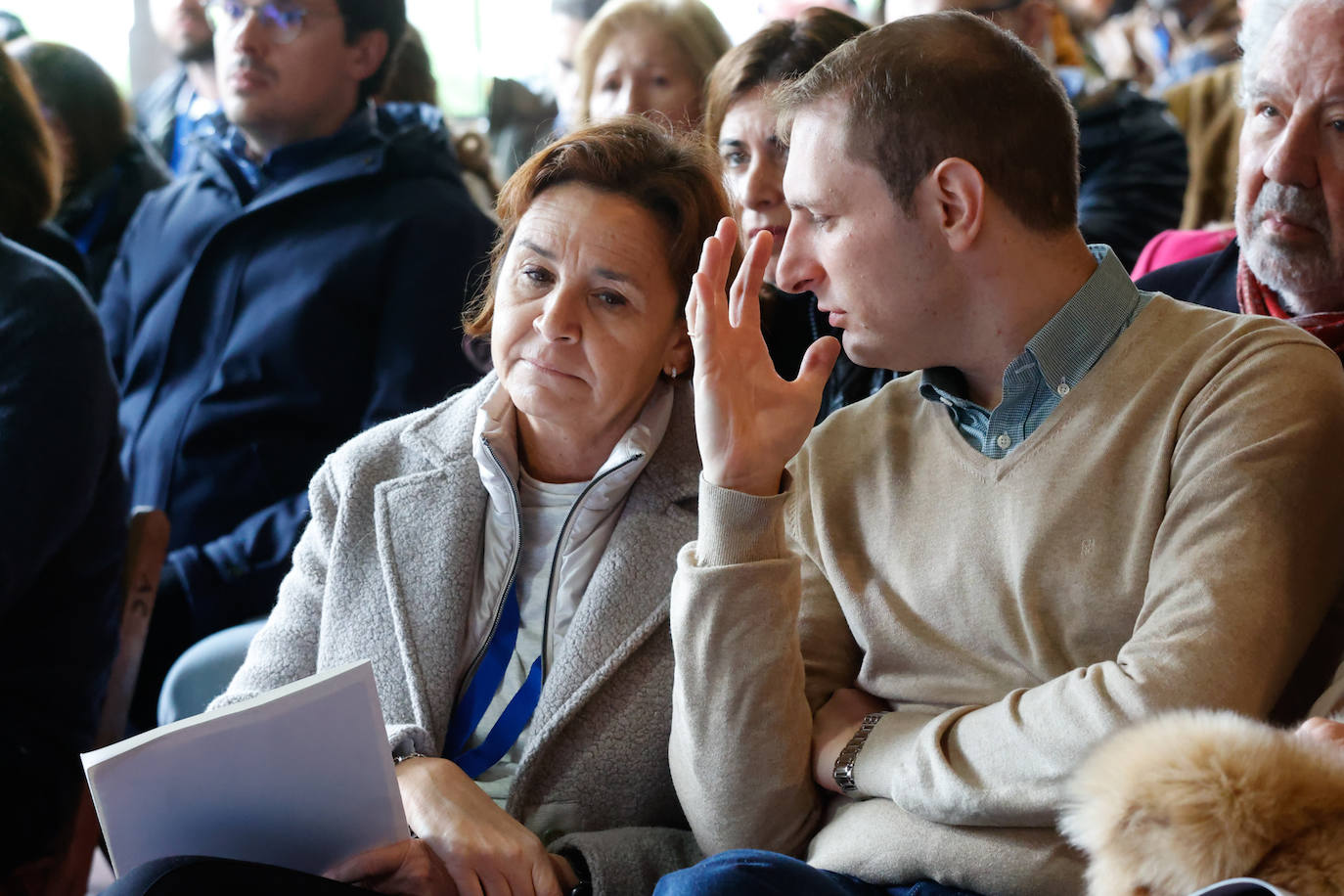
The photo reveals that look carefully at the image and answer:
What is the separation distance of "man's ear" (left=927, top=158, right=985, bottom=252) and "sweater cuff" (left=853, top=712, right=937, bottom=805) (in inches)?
18.2

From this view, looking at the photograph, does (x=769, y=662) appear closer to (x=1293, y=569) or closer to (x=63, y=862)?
(x=1293, y=569)

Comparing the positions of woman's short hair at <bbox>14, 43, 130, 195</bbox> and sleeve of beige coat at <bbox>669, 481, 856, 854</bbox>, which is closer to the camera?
sleeve of beige coat at <bbox>669, 481, 856, 854</bbox>

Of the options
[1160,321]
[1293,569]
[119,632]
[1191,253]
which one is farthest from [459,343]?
[1293,569]

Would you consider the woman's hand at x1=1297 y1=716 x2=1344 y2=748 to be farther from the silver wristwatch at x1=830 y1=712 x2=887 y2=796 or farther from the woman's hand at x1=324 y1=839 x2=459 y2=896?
the woman's hand at x1=324 y1=839 x2=459 y2=896

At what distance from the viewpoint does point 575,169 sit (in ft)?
5.48

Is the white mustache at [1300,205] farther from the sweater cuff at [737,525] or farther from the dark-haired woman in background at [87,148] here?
the dark-haired woman in background at [87,148]

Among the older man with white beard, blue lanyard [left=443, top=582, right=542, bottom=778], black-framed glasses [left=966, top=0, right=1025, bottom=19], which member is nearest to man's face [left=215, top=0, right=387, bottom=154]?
black-framed glasses [left=966, top=0, right=1025, bottom=19]

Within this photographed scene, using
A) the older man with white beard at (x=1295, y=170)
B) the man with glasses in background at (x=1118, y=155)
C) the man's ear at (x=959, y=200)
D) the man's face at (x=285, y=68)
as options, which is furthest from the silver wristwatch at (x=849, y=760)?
the man's face at (x=285, y=68)

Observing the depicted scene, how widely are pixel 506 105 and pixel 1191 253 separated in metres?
2.51

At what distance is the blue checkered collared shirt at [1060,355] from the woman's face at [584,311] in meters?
0.47

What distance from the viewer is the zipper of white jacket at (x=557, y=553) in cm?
160

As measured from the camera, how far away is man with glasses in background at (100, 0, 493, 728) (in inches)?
95.5

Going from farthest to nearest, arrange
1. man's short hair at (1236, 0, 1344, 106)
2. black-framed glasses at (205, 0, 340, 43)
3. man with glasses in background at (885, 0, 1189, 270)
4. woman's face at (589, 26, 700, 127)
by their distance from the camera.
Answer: black-framed glasses at (205, 0, 340, 43), woman's face at (589, 26, 700, 127), man with glasses in background at (885, 0, 1189, 270), man's short hair at (1236, 0, 1344, 106)

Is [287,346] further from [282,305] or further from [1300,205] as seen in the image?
[1300,205]
